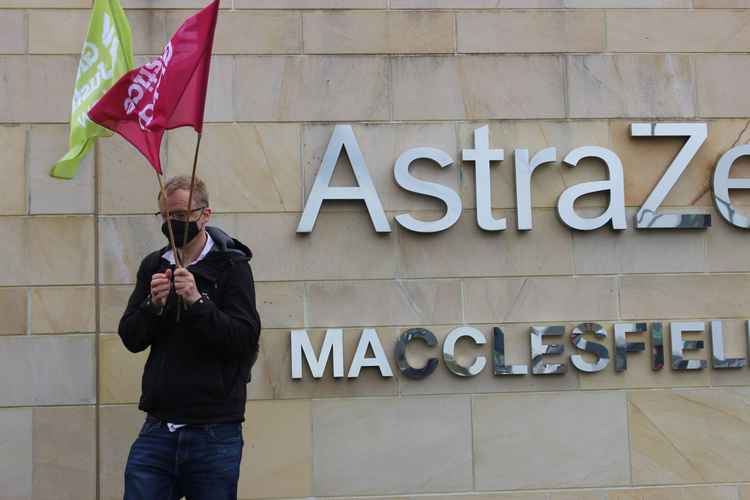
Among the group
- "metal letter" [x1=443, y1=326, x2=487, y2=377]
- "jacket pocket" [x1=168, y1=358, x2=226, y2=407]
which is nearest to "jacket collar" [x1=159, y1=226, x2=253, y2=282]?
"jacket pocket" [x1=168, y1=358, x2=226, y2=407]

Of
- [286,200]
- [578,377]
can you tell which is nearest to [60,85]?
[286,200]

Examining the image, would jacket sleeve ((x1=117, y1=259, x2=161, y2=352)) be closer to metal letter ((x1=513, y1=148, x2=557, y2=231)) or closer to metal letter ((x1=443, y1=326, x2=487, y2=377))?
metal letter ((x1=443, y1=326, x2=487, y2=377))

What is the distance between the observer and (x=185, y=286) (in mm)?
4316

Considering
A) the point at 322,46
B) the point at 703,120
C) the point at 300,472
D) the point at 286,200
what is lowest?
the point at 300,472

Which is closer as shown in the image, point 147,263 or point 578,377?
point 147,263

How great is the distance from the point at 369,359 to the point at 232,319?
1.61 m

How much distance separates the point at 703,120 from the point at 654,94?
1.03 feet

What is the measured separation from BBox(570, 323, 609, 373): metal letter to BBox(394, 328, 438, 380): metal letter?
77 centimetres

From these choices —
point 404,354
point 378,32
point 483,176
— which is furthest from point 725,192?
point 378,32

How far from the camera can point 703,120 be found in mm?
6266

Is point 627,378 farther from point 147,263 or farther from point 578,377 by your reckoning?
point 147,263

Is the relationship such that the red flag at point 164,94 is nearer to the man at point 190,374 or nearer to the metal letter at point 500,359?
the man at point 190,374

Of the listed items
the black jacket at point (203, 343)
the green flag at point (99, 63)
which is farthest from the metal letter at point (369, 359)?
the green flag at point (99, 63)

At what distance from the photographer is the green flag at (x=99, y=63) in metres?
4.70
